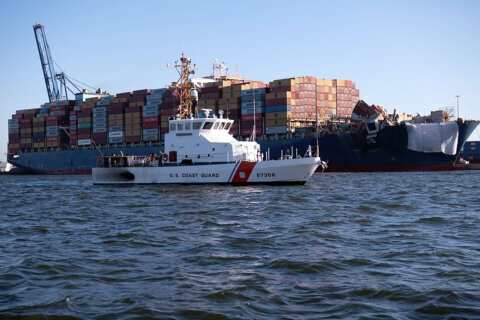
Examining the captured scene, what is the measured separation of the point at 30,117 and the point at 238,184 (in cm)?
6676

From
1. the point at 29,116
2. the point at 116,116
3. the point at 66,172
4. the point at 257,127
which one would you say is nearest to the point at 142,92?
the point at 116,116

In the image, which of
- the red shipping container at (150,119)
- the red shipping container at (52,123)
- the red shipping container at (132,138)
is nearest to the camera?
the red shipping container at (150,119)

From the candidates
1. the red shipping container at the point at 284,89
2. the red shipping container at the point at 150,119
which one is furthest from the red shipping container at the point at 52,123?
the red shipping container at the point at 284,89

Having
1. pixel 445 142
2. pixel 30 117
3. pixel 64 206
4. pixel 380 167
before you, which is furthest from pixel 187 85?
pixel 30 117

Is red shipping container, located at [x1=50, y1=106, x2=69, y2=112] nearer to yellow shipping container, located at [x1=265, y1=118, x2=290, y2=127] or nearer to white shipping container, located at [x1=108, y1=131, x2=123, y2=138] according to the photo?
white shipping container, located at [x1=108, y1=131, x2=123, y2=138]

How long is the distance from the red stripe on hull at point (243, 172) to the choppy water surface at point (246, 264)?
445 inches

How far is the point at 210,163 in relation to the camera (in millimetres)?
30766

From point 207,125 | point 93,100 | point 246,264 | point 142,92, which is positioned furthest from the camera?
point 93,100

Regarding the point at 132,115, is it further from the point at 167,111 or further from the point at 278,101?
the point at 278,101

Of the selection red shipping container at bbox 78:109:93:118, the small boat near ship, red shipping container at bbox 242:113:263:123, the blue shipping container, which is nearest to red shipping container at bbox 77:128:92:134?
red shipping container at bbox 78:109:93:118

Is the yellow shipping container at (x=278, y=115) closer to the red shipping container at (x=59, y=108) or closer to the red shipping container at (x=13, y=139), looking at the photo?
the red shipping container at (x=59, y=108)

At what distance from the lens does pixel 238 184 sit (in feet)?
98.0

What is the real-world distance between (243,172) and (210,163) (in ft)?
8.33

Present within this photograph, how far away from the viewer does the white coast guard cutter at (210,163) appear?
28859 mm
